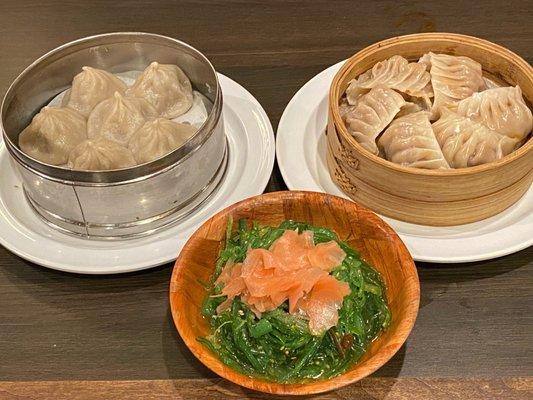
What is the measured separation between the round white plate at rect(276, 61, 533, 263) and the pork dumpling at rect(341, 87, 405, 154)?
16 cm

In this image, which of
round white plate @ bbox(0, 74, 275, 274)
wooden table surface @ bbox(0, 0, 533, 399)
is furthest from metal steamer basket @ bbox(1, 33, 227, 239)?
wooden table surface @ bbox(0, 0, 533, 399)

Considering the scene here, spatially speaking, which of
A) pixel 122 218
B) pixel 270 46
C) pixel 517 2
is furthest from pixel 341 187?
pixel 517 2

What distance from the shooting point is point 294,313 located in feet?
4.78

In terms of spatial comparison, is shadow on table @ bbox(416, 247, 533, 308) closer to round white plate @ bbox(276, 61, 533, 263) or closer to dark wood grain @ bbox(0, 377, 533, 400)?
round white plate @ bbox(276, 61, 533, 263)

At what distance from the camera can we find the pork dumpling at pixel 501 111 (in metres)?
1.76

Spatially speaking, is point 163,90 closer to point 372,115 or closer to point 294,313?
point 372,115

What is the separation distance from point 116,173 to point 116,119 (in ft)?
1.07

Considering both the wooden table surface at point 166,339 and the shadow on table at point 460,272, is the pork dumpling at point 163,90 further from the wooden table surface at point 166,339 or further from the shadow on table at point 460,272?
the shadow on table at point 460,272

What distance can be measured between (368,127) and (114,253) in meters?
0.74

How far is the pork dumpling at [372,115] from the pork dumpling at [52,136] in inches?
30.4

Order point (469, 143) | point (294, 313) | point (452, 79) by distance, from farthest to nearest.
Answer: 1. point (452, 79)
2. point (469, 143)
3. point (294, 313)

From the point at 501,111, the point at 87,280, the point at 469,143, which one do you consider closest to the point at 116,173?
the point at 87,280

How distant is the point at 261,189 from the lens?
72.7 inches

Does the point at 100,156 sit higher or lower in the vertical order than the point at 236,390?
higher
